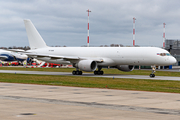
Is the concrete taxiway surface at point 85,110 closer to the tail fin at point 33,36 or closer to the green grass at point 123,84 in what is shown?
the green grass at point 123,84

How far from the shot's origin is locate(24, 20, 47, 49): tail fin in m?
56.5

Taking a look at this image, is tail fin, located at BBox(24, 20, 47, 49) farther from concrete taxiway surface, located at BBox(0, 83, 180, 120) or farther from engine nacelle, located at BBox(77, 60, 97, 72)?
concrete taxiway surface, located at BBox(0, 83, 180, 120)

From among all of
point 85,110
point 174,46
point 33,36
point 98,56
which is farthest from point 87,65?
point 174,46

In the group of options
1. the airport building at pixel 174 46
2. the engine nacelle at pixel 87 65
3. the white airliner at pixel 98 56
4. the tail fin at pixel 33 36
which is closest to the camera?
the white airliner at pixel 98 56

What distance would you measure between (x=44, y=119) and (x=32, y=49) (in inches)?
1835

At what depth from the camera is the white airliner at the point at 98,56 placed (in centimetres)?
4431

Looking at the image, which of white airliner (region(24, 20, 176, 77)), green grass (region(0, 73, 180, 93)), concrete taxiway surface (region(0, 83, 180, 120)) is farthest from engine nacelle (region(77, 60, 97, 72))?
concrete taxiway surface (region(0, 83, 180, 120))

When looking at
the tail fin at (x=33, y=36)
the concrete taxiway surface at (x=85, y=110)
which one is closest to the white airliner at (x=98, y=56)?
the tail fin at (x=33, y=36)

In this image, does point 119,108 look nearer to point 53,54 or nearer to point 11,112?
point 11,112

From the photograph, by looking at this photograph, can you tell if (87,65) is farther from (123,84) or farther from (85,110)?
(85,110)

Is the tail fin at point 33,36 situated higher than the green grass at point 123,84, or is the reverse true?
the tail fin at point 33,36

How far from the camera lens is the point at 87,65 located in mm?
46656

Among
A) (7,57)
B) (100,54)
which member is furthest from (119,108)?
(7,57)

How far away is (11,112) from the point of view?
13000mm
